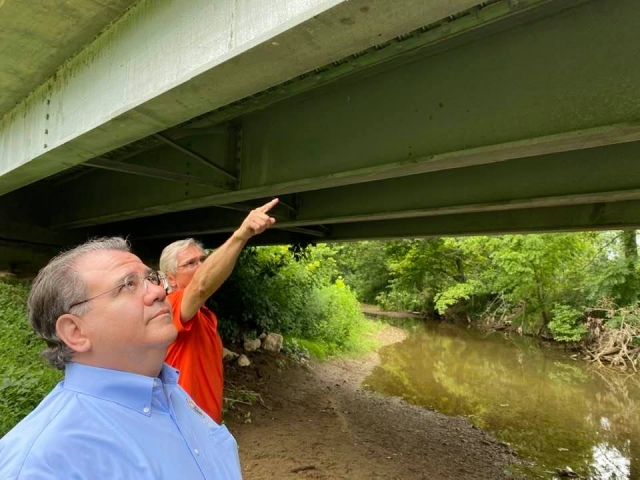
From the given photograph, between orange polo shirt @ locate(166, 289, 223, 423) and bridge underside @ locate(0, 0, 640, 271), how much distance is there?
1341mm

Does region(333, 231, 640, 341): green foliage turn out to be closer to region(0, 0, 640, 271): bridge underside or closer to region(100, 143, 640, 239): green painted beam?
region(0, 0, 640, 271): bridge underside

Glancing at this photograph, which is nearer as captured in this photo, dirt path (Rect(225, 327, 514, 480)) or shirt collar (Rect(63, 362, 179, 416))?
shirt collar (Rect(63, 362, 179, 416))

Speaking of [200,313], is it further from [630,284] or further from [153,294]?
[630,284]

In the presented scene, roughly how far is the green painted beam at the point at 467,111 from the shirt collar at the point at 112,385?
114 inches

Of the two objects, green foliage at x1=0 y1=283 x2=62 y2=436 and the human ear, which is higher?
the human ear

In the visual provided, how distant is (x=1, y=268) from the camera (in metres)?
9.49

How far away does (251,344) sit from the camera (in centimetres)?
1056

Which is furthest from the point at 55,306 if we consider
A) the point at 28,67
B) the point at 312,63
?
the point at 28,67

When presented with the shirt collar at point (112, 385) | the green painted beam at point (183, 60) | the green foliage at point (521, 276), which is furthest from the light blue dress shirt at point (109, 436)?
the green foliage at point (521, 276)

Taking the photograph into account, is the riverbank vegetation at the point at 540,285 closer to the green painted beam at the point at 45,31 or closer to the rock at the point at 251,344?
the rock at the point at 251,344

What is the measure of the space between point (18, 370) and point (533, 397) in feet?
35.5

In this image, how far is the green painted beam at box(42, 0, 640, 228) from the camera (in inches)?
108

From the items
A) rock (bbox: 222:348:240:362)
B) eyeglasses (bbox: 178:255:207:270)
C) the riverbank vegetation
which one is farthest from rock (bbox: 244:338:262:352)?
the riverbank vegetation

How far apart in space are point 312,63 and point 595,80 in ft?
6.32
